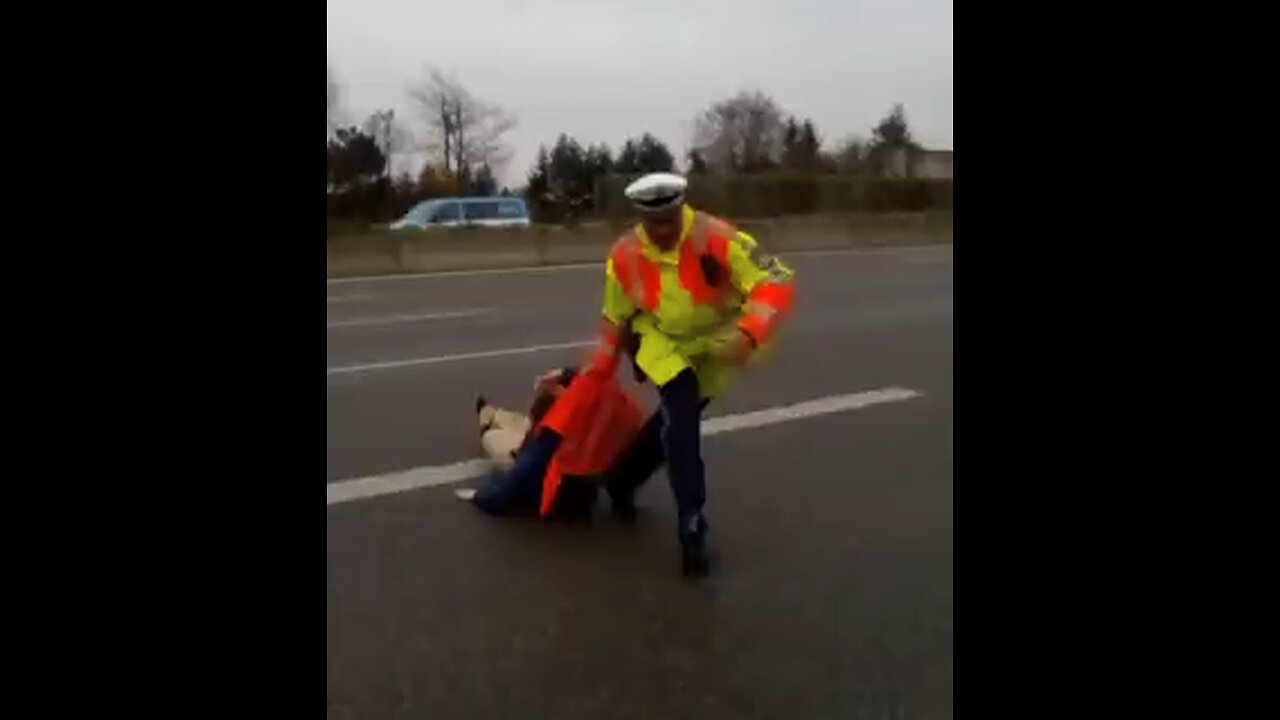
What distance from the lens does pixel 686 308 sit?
5.58 m

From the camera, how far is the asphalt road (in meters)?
4.52

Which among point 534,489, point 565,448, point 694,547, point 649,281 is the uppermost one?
point 649,281

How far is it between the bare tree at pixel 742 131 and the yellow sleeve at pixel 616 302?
2208 inches

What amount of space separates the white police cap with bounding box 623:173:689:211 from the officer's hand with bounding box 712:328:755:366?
0.53 meters

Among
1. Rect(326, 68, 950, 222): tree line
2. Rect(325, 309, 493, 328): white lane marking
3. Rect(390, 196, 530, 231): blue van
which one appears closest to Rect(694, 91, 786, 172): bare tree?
Rect(326, 68, 950, 222): tree line

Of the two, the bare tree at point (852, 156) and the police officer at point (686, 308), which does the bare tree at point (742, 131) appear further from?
the police officer at point (686, 308)

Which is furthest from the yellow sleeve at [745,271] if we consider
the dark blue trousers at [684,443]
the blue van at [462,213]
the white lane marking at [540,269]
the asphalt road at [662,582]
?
the blue van at [462,213]

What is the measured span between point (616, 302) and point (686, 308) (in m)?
0.37

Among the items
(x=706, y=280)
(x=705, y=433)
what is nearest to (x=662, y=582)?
(x=706, y=280)

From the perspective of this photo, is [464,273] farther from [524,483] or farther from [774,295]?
[774,295]

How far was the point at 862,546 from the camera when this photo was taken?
618 centimetres
